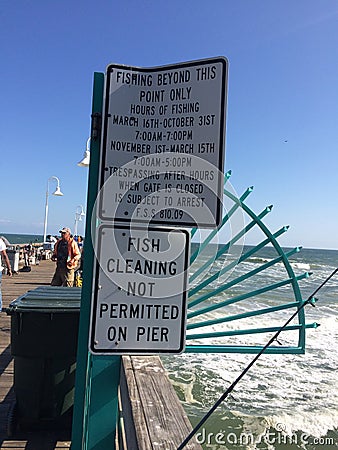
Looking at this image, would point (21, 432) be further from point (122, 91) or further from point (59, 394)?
point (122, 91)

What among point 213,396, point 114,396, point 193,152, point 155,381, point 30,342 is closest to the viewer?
point 193,152

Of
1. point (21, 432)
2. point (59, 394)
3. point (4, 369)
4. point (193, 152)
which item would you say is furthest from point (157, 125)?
point (4, 369)

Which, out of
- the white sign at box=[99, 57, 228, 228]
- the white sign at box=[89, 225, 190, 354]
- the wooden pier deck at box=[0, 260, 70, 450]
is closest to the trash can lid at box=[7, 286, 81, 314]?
the wooden pier deck at box=[0, 260, 70, 450]

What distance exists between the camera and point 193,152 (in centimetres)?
141

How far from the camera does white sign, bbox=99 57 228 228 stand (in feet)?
4.62

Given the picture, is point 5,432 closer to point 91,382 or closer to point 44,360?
Answer: point 44,360

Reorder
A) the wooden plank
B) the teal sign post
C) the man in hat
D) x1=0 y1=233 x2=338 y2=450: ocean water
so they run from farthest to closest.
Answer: the man in hat, x1=0 y1=233 x2=338 y2=450: ocean water, the teal sign post, the wooden plank

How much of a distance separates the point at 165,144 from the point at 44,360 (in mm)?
2172

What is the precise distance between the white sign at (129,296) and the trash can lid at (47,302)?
1.72 m

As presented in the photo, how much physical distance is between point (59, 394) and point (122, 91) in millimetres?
2363

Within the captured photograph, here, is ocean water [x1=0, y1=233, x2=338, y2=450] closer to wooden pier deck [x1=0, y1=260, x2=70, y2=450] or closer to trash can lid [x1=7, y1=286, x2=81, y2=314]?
trash can lid [x1=7, y1=286, x2=81, y2=314]

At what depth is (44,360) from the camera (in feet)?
10.1
